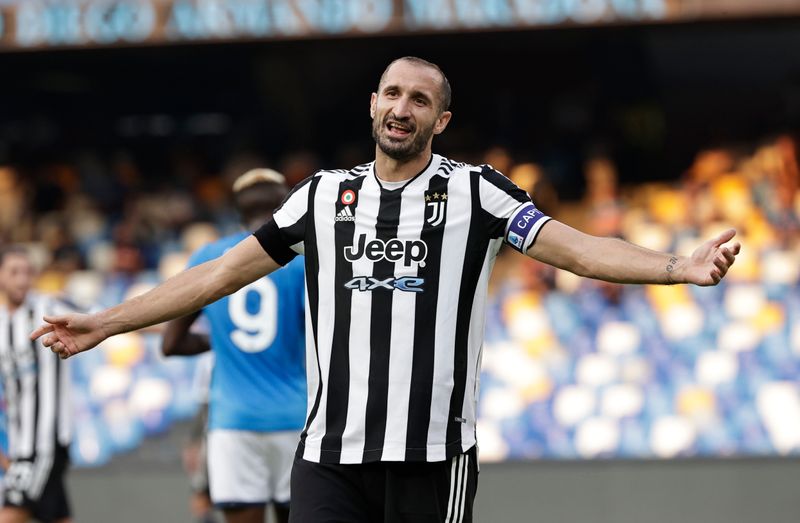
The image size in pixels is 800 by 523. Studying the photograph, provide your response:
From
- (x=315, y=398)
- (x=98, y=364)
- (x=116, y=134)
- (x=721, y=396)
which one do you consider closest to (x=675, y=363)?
(x=721, y=396)

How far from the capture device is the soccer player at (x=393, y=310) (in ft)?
12.2

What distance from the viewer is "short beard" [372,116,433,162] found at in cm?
375

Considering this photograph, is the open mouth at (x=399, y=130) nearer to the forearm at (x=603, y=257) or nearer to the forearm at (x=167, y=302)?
the forearm at (x=603, y=257)

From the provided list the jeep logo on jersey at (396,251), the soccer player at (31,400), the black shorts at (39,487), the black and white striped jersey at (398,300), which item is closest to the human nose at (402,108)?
the black and white striped jersey at (398,300)

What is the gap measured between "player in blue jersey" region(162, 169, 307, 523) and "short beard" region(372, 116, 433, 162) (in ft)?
6.37

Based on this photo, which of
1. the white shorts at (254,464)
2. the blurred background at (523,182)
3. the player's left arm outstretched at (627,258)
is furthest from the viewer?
the blurred background at (523,182)

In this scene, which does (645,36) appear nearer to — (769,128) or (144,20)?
(769,128)

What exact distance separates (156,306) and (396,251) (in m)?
0.67

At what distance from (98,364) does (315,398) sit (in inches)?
291

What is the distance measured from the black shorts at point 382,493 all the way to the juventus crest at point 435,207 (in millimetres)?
658

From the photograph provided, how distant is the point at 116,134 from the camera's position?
498 inches

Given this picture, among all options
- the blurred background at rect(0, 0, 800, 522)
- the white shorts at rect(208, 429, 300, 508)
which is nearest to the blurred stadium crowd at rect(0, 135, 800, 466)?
the blurred background at rect(0, 0, 800, 522)

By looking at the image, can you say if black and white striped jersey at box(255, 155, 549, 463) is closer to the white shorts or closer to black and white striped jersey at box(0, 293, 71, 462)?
the white shorts

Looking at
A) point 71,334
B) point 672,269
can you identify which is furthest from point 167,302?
point 672,269
